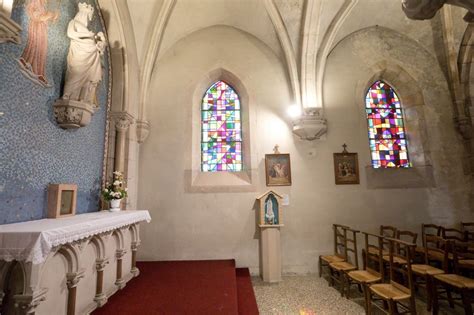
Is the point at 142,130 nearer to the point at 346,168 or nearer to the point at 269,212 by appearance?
the point at 269,212

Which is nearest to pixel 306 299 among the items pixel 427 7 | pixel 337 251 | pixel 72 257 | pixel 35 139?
pixel 337 251

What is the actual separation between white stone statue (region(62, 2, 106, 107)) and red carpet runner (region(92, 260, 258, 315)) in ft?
9.27

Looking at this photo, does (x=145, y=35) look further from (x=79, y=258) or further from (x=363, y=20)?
(x=363, y=20)

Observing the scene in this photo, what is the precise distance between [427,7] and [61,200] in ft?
14.3

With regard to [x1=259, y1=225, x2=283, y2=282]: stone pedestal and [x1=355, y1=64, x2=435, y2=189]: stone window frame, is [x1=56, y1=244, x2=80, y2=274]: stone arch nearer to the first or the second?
[x1=259, y1=225, x2=283, y2=282]: stone pedestal

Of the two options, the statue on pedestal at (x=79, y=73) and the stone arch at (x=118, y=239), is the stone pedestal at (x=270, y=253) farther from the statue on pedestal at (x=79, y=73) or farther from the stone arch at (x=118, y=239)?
the statue on pedestal at (x=79, y=73)

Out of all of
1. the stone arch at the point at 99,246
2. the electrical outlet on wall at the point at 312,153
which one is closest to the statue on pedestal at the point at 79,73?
the stone arch at the point at 99,246

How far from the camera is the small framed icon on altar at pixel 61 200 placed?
3.17 m

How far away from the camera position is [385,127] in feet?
21.0

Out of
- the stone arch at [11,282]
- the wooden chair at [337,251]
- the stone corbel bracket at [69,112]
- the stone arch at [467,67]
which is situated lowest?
the wooden chair at [337,251]

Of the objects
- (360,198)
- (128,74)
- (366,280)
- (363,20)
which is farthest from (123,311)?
(363,20)

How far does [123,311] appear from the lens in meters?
3.03

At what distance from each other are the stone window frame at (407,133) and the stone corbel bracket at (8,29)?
629cm

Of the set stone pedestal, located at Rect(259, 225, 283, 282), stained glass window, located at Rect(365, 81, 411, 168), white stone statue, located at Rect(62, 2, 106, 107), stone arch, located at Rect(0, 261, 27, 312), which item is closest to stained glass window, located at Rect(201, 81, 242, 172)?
stone pedestal, located at Rect(259, 225, 283, 282)
